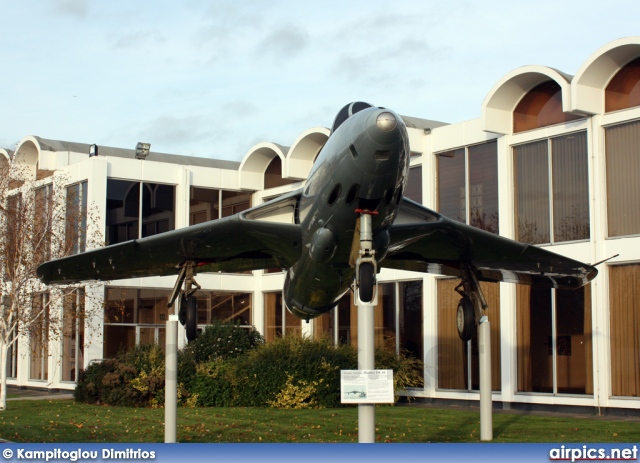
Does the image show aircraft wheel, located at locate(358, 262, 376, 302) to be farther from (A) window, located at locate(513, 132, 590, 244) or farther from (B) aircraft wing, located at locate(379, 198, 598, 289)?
(A) window, located at locate(513, 132, 590, 244)

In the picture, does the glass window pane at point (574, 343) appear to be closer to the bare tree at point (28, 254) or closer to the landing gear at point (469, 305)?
the landing gear at point (469, 305)

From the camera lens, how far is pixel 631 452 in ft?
33.7

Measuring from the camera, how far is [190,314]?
1603 centimetres

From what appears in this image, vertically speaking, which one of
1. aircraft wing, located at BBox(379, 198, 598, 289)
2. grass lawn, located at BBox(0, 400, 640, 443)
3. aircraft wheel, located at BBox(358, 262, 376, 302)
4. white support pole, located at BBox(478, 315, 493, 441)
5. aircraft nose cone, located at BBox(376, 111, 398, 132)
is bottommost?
grass lawn, located at BBox(0, 400, 640, 443)

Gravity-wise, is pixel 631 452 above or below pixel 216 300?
below

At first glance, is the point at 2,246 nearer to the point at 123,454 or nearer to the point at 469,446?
the point at 123,454

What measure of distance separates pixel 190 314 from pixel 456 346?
14.9 meters

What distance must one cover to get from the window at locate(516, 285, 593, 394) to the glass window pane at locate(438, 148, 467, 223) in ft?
13.0

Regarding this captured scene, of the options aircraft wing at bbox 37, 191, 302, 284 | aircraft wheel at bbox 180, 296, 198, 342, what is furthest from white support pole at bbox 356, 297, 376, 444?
aircraft wheel at bbox 180, 296, 198, 342

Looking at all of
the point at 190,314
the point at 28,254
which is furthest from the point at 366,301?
the point at 28,254

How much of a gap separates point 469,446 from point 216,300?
95.2ft

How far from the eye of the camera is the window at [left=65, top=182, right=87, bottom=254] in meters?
27.9

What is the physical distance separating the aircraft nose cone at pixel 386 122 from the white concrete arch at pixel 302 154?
2257 cm

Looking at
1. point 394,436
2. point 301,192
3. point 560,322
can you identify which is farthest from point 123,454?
point 560,322
